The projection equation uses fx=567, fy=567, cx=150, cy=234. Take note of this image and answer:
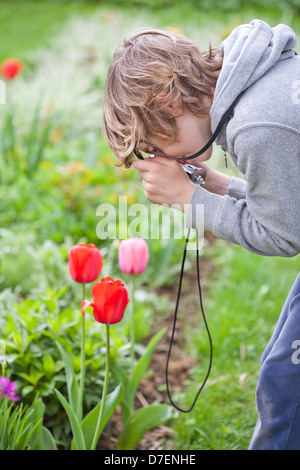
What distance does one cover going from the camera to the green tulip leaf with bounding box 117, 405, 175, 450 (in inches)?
70.2

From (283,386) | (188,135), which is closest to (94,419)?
(283,386)

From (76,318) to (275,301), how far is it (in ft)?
3.59

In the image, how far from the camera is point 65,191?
3168 millimetres

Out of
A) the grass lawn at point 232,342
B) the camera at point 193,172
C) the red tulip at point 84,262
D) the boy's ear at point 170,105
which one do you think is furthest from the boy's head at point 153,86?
the grass lawn at point 232,342

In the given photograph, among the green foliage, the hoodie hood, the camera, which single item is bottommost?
the green foliage

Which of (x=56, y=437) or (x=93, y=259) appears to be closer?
(x=93, y=259)

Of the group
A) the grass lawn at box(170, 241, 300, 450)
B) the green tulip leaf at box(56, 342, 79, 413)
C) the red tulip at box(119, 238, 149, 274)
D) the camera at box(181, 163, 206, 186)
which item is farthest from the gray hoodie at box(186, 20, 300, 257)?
the grass lawn at box(170, 241, 300, 450)

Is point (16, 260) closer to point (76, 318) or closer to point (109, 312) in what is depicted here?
point (76, 318)

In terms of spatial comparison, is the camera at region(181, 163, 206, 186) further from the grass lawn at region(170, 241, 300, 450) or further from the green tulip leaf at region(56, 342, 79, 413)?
the grass lawn at region(170, 241, 300, 450)

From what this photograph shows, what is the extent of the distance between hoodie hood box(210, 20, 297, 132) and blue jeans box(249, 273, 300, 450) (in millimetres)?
479

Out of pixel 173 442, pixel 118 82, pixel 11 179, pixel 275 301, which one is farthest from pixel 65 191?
pixel 118 82

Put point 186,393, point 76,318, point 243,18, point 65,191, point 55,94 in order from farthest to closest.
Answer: point 243,18 < point 55,94 < point 65,191 < point 186,393 < point 76,318

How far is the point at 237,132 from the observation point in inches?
46.7

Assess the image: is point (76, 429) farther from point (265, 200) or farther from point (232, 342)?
point (232, 342)
